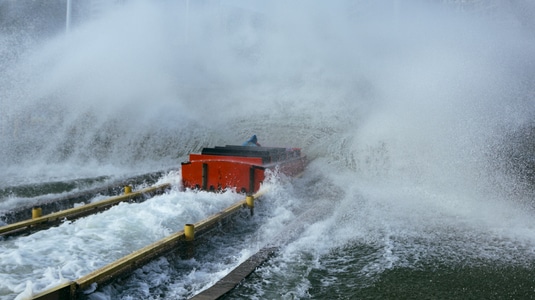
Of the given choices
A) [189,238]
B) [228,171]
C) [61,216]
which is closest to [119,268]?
[189,238]

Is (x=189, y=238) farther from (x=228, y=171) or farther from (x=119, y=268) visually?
(x=228, y=171)

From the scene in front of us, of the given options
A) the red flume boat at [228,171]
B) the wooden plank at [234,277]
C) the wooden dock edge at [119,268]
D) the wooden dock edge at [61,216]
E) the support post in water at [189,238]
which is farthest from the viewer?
the red flume boat at [228,171]

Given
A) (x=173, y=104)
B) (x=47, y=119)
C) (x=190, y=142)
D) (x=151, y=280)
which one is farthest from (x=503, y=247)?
(x=47, y=119)

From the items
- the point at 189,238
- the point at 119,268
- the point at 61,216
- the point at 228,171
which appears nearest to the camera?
the point at 119,268

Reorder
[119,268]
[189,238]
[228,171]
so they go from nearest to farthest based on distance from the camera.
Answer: [119,268] < [189,238] < [228,171]

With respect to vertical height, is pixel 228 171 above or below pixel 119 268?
above

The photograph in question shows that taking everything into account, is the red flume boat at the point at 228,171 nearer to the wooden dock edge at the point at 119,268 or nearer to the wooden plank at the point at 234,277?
the wooden dock edge at the point at 119,268

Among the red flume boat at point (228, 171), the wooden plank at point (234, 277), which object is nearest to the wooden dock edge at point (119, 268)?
the wooden plank at point (234, 277)

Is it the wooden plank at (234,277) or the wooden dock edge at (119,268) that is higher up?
the wooden dock edge at (119,268)

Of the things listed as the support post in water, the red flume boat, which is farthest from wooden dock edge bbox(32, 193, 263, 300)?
the red flume boat

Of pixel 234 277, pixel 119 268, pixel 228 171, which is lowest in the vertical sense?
pixel 234 277

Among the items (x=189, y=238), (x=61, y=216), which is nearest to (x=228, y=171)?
(x=189, y=238)

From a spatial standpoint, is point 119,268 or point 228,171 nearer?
point 119,268

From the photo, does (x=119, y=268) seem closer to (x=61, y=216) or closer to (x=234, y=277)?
(x=234, y=277)
